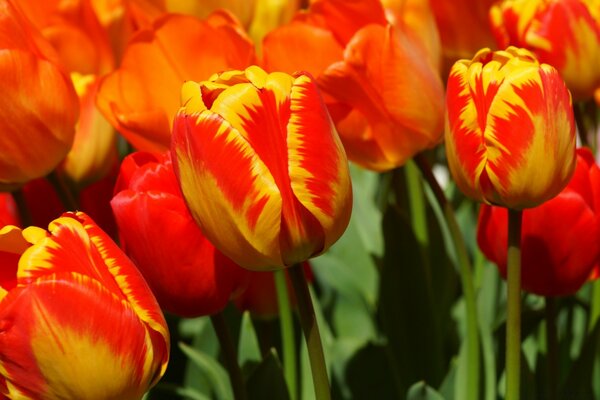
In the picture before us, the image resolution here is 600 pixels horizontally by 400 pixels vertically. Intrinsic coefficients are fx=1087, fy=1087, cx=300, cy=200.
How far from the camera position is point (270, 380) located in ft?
2.56

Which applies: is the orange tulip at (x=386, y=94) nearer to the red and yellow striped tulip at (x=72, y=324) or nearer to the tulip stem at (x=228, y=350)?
the tulip stem at (x=228, y=350)

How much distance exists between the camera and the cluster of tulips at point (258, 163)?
0.53m

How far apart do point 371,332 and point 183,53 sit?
363 mm

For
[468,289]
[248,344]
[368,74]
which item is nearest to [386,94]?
[368,74]

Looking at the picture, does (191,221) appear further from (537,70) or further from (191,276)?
(537,70)

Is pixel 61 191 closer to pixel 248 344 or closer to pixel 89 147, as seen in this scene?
pixel 89 147

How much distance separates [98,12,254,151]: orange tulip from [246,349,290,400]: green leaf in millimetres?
174

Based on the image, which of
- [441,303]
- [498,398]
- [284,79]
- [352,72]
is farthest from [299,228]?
[441,303]

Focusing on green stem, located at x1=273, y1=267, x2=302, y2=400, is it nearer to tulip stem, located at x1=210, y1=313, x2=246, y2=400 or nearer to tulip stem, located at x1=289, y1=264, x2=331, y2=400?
tulip stem, located at x1=210, y1=313, x2=246, y2=400

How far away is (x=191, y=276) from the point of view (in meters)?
0.63

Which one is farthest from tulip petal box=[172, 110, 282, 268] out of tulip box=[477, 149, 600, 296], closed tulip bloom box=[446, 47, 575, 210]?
tulip box=[477, 149, 600, 296]

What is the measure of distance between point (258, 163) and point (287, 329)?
0.28m

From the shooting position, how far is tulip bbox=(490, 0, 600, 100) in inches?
33.0

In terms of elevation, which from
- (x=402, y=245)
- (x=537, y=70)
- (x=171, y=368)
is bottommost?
(x=171, y=368)
